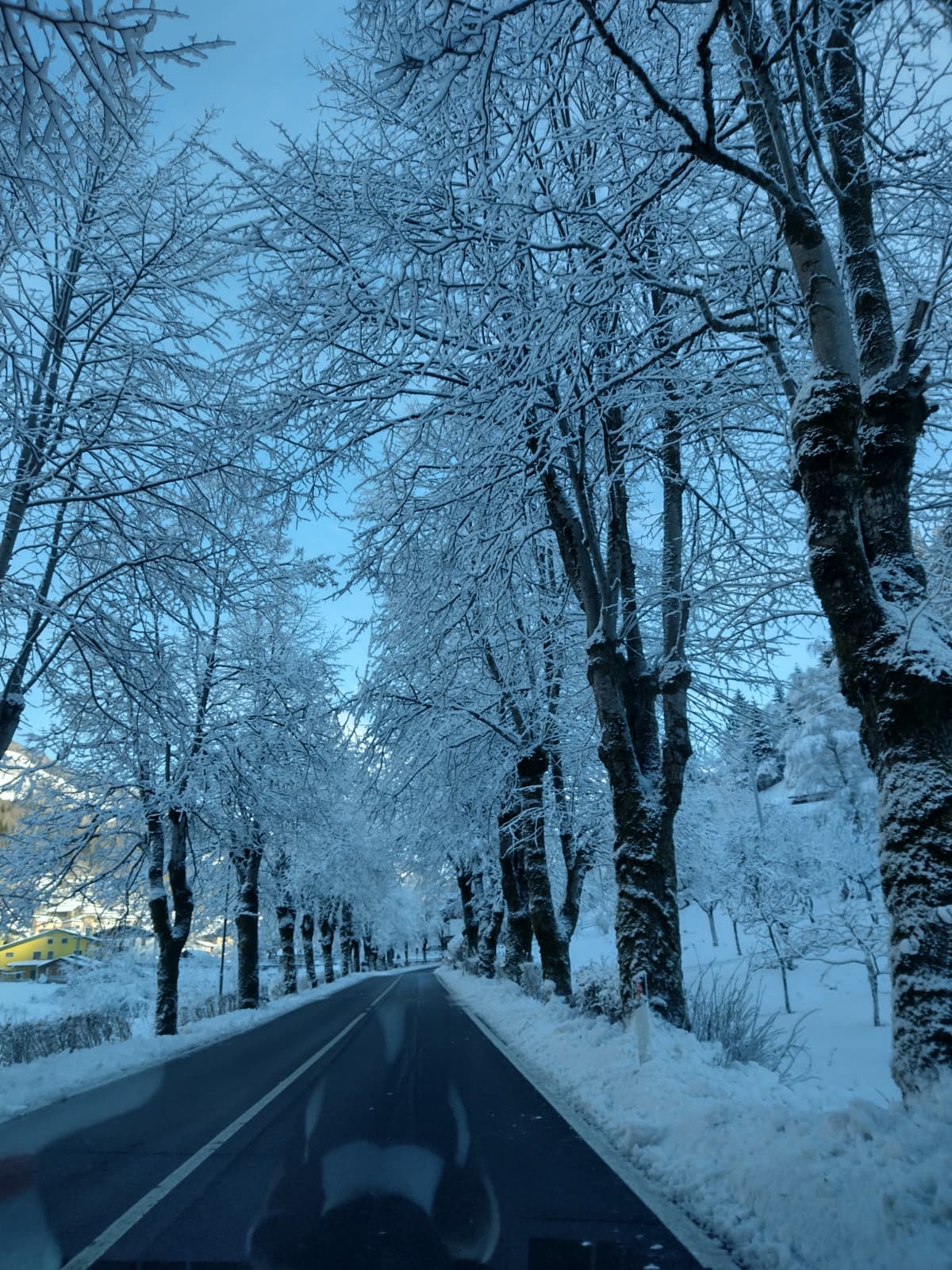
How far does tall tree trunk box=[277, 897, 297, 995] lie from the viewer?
3312 centimetres

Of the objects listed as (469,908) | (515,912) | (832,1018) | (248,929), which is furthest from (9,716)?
(469,908)

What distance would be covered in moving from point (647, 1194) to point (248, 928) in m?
23.5

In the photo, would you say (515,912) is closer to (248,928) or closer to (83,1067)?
(248,928)

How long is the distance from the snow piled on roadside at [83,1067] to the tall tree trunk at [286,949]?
15.5 metres

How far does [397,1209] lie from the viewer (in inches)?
175

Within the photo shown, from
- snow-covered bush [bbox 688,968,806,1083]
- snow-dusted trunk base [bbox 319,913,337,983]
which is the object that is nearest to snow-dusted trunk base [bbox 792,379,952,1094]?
snow-covered bush [bbox 688,968,806,1083]

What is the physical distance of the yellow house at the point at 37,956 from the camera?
62.4 m

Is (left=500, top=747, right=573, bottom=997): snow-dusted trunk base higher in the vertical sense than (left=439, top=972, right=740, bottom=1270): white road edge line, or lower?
higher

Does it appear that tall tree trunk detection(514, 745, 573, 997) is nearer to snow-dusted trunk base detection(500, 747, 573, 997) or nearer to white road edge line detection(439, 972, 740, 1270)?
snow-dusted trunk base detection(500, 747, 573, 997)

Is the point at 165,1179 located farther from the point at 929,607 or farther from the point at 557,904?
the point at 557,904

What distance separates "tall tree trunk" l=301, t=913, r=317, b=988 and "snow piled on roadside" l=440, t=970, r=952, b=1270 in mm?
39156

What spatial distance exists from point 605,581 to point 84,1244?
847 centimetres

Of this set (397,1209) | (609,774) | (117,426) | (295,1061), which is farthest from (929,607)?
(295,1061)

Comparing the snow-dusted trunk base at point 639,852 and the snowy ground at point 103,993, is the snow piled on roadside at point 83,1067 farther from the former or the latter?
the snowy ground at point 103,993
